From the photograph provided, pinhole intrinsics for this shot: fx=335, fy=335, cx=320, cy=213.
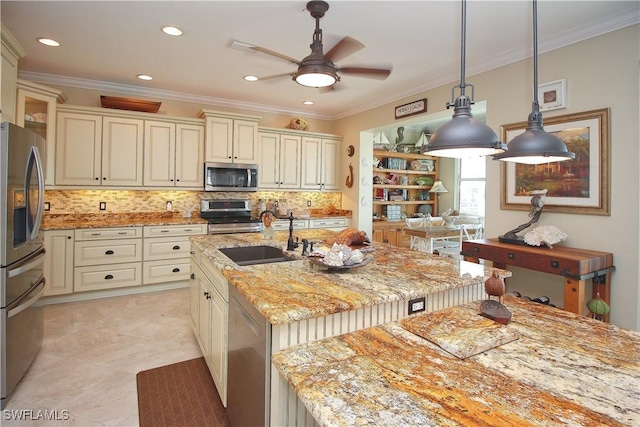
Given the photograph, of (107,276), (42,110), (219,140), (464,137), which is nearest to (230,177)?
(219,140)

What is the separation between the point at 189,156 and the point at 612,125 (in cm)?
460

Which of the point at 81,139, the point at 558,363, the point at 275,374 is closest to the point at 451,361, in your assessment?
the point at 558,363

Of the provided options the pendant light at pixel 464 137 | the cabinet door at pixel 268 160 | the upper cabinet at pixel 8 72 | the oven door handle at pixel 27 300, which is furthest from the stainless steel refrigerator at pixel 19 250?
the cabinet door at pixel 268 160

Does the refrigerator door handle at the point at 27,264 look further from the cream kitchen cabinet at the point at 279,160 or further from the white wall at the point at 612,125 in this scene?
Result: the white wall at the point at 612,125

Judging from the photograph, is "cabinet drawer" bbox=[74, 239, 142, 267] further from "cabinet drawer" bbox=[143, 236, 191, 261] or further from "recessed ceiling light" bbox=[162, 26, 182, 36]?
"recessed ceiling light" bbox=[162, 26, 182, 36]

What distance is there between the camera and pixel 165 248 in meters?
4.38

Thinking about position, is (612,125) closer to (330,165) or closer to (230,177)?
(330,165)

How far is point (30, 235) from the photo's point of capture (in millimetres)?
2375

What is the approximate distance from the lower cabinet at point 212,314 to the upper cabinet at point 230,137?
2371mm

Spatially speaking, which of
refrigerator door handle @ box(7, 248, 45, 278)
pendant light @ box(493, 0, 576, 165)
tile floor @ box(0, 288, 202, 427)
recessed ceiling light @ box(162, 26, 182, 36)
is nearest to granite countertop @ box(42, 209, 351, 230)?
tile floor @ box(0, 288, 202, 427)

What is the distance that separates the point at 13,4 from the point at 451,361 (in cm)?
370

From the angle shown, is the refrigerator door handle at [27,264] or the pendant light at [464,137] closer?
the pendant light at [464,137]

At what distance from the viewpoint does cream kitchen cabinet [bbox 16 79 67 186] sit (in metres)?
3.37

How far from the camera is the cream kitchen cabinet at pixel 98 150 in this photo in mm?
4012
